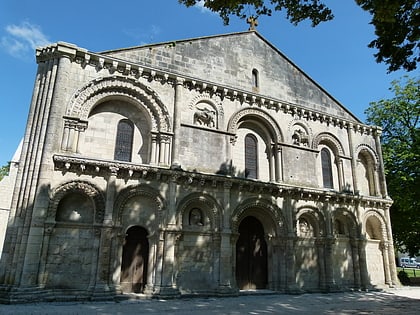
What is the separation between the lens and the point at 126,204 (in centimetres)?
1347

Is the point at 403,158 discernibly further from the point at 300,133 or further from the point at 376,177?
the point at 300,133

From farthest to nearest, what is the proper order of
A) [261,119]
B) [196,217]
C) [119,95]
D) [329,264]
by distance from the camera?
1. [261,119]
2. [329,264]
3. [196,217]
4. [119,95]

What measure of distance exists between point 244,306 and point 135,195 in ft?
19.5

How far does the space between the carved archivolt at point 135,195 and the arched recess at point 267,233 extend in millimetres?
3492

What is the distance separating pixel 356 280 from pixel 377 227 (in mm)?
3770

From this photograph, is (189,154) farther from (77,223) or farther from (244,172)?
(77,223)

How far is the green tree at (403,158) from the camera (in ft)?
71.3

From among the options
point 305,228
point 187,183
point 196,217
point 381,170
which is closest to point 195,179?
point 187,183

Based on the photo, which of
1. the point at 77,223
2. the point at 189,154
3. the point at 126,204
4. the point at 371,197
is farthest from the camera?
the point at 371,197

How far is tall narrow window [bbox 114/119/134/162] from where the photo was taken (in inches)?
569

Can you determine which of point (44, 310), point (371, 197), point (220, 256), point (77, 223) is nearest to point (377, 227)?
point (371, 197)

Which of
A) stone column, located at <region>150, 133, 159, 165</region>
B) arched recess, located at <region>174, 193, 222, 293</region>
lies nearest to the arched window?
stone column, located at <region>150, 133, 159, 165</region>

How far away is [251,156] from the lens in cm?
1744

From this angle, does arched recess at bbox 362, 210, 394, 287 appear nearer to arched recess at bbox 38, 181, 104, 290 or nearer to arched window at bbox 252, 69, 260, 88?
arched window at bbox 252, 69, 260, 88
